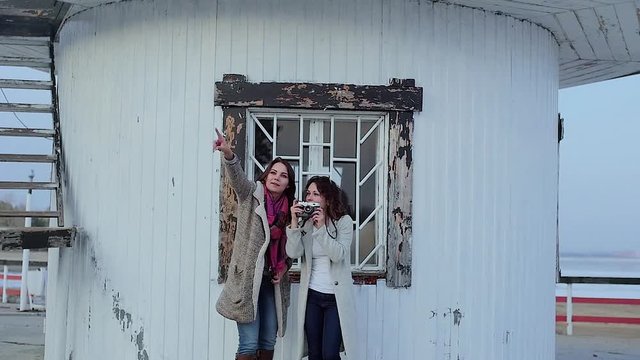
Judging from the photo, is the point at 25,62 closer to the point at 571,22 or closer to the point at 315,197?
the point at 315,197

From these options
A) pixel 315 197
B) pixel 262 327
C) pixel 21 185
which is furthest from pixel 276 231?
pixel 21 185

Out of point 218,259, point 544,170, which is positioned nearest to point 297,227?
point 218,259

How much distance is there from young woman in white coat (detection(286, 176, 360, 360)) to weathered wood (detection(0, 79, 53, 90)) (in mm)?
3347

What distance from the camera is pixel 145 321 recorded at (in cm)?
609

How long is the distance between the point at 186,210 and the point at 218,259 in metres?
0.43

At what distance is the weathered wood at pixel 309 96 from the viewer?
5.80 m

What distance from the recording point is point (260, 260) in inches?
195

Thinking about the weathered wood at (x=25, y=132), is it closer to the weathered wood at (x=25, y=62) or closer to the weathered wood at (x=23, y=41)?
the weathered wood at (x=25, y=62)

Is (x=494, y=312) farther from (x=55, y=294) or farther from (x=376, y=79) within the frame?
(x=55, y=294)

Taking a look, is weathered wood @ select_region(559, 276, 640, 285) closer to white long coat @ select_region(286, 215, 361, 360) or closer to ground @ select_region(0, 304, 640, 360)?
ground @ select_region(0, 304, 640, 360)

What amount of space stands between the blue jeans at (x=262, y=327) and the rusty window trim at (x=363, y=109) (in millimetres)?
761

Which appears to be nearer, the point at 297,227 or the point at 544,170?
the point at 297,227

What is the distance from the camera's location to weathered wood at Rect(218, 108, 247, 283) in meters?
5.82

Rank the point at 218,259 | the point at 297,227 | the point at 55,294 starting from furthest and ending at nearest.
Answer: the point at 55,294 < the point at 218,259 < the point at 297,227
